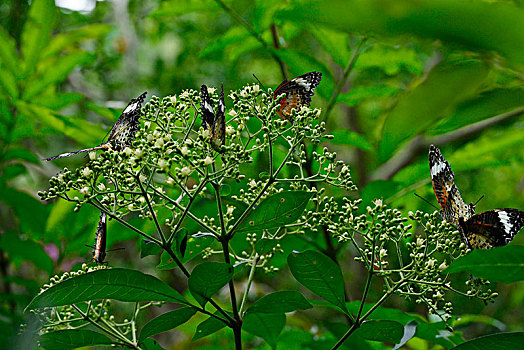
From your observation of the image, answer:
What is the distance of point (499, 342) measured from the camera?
82cm

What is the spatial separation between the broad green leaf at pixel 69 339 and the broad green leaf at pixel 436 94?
778mm

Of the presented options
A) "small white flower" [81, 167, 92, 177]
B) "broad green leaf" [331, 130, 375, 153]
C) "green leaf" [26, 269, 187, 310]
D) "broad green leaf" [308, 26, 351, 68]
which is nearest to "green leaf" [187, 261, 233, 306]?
"green leaf" [26, 269, 187, 310]

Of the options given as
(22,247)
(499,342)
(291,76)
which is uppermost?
(291,76)

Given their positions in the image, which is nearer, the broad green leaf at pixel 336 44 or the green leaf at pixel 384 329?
the green leaf at pixel 384 329

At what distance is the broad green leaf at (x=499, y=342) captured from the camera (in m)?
0.81

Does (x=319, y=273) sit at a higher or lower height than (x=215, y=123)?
lower

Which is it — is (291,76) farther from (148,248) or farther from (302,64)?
(148,248)

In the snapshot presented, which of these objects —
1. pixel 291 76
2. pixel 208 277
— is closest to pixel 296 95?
pixel 208 277

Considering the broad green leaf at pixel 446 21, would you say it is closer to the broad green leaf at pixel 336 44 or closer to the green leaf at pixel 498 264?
the green leaf at pixel 498 264

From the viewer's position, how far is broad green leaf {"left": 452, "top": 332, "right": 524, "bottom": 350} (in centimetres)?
81

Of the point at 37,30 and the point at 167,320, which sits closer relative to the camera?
the point at 167,320

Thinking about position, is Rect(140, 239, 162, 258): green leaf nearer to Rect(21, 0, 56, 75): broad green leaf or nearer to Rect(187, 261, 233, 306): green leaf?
Rect(187, 261, 233, 306): green leaf

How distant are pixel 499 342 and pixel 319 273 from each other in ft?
1.12

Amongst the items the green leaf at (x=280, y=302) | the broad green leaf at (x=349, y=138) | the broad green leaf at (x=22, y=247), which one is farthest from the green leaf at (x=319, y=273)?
the broad green leaf at (x=22, y=247)
